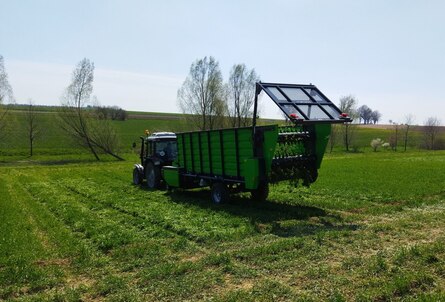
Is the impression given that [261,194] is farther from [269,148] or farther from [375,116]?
[375,116]

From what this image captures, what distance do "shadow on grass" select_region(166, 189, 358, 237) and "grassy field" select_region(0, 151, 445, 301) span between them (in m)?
0.03

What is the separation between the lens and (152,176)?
19422mm

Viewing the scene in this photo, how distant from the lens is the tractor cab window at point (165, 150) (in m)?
19.5

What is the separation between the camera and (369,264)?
661 cm

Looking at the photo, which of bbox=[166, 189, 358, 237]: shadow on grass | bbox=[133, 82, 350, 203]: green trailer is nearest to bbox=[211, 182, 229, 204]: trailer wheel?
bbox=[133, 82, 350, 203]: green trailer

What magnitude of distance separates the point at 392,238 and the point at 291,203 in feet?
17.6

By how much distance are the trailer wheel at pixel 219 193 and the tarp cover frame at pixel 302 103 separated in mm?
3734

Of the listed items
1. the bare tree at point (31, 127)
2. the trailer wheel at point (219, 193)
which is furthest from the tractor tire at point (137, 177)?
the bare tree at point (31, 127)

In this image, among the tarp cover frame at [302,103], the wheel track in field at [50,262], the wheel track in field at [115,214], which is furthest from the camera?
the tarp cover frame at [302,103]

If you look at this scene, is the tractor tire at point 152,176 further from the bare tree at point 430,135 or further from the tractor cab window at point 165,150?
the bare tree at point 430,135

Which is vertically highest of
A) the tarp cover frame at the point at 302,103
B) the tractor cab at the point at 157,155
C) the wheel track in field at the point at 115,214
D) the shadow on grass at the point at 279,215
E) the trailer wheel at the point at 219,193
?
the tarp cover frame at the point at 302,103

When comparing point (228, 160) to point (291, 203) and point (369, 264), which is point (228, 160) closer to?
point (291, 203)

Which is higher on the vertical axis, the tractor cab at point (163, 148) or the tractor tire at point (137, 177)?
the tractor cab at point (163, 148)

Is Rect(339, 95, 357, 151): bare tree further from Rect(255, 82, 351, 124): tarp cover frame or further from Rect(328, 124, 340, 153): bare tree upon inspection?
Rect(255, 82, 351, 124): tarp cover frame
